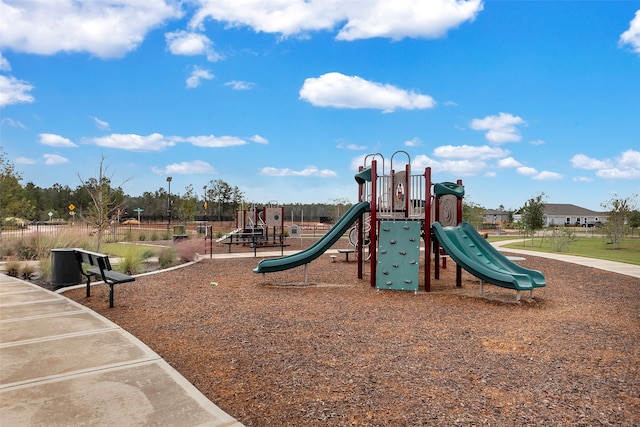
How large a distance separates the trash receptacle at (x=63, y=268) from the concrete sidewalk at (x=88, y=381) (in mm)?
3526

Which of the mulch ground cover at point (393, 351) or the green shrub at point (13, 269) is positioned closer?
the mulch ground cover at point (393, 351)

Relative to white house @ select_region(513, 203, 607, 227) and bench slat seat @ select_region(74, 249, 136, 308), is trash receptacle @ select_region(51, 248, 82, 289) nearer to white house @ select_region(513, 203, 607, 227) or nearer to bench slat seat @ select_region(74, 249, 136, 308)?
bench slat seat @ select_region(74, 249, 136, 308)

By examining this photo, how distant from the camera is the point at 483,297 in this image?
9.20 m

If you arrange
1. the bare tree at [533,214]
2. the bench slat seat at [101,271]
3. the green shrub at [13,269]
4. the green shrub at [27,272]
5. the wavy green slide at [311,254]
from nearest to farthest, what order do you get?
the bench slat seat at [101,271] < the wavy green slide at [311,254] < the green shrub at [27,272] < the green shrub at [13,269] < the bare tree at [533,214]

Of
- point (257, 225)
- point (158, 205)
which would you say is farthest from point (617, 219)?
point (158, 205)

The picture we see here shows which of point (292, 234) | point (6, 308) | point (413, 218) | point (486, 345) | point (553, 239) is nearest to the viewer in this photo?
point (486, 345)

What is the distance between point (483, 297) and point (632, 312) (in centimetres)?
256

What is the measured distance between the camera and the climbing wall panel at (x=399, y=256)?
960 centimetres

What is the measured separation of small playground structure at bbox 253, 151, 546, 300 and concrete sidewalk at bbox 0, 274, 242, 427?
548 cm

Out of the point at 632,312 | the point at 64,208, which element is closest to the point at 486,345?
the point at 632,312

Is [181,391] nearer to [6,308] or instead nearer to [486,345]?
[486,345]

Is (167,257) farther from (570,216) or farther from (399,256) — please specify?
(570,216)


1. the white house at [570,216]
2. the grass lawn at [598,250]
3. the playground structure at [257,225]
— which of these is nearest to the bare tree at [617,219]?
the grass lawn at [598,250]

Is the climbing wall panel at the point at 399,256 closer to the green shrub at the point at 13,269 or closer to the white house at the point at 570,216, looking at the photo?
the green shrub at the point at 13,269
